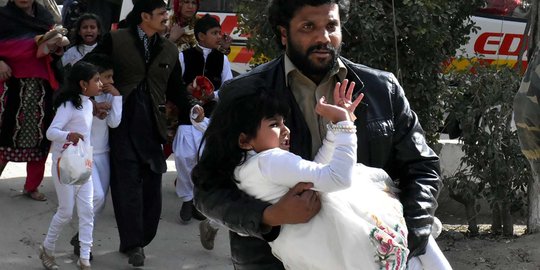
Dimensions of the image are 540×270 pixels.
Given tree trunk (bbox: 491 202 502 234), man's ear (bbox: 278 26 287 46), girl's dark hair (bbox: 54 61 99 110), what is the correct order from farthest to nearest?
tree trunk (bbox: 491 202 502 234)
girl's dark hair (bbox: 54 61 99 110)
man's ear (bbox: 278 26 287 46)

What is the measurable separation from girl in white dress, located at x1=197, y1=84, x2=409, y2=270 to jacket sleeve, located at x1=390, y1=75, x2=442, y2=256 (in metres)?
0.14

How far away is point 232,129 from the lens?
3463 mm

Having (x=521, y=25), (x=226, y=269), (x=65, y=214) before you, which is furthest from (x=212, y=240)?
(x=521, y=25)

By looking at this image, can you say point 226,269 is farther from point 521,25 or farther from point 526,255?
point 521,25

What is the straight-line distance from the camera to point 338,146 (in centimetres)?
326

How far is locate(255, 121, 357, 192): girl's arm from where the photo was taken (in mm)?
3229

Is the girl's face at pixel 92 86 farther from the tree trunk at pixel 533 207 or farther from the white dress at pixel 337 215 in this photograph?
the white dress at pixel 337 215

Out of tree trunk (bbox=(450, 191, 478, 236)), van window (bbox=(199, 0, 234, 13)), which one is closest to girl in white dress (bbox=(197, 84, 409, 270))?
tree trunk (bbox=(450, 191, 478, 236))

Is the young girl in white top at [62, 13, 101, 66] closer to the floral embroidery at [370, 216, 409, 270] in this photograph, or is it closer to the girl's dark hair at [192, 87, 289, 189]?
the girl's dark hair at [192, 87, 289, 189]

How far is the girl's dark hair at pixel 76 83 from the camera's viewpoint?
653 cm

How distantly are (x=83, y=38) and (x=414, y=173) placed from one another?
208 inches

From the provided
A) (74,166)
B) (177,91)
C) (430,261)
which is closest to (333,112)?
(430,261)

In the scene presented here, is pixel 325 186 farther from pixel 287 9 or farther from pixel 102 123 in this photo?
pixel 102 123

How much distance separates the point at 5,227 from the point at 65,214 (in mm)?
1125
